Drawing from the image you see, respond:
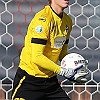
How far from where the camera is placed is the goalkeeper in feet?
8.63

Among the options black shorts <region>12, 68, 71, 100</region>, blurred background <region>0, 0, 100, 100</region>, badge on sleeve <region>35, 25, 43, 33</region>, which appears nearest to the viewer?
badge on sleeve <region>35, 25, 43, 33</region>

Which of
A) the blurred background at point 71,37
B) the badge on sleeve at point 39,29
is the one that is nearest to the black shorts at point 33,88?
the badge on sleeve at point 39,29

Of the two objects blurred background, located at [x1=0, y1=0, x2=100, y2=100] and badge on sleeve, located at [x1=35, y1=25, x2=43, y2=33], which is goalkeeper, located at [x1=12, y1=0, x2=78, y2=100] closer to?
badge on sleeve, located at [x1=35, y1=25, x2=43, y2=33]

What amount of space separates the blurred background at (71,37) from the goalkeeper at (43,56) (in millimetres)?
897

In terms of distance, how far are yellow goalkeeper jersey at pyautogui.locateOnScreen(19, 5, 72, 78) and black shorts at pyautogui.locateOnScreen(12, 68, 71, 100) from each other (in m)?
0.03

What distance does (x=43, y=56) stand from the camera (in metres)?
2.63

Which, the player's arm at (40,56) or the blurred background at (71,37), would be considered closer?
the player's arm at (40,56)

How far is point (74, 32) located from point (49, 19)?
117 centimetres

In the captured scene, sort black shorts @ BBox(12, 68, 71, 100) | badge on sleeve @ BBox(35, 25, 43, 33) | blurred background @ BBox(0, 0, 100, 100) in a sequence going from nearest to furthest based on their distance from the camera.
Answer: badge on sleeve @ BBox(35, 25, 43, 33) < black shorts @ BBox(12, 68, 71, 100) < blurred background @ BBox(0, 0, 100, 100)

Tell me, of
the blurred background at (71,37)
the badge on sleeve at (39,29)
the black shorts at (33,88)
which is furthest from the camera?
the blurred background at (71,37)

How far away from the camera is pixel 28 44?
274 cm

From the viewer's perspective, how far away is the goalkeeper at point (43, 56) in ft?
8.63

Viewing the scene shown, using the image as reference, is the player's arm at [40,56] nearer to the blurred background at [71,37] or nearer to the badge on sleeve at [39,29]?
the badge on sleeve at [39,29]

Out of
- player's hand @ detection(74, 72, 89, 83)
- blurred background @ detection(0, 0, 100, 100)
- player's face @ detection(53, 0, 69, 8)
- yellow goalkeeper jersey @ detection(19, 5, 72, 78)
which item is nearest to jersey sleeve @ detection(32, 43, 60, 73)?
yellow goalkeeper jersey @ detection(19, 5, 72, 78)
